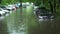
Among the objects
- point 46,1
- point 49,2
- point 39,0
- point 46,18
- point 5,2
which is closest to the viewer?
point 46,18

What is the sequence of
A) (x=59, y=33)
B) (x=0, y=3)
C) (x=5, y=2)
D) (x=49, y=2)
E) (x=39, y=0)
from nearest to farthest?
(x=59, y=33), (x=49, y=2), (x=39, y=0), (x=0, y=3), (x=5, y=2)

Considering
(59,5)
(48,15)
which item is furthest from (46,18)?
(59,5)

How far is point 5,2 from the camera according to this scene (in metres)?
57.7

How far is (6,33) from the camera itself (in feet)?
55.9

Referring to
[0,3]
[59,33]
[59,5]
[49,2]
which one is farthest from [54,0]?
[59,33]

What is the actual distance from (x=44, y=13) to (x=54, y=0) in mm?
7518

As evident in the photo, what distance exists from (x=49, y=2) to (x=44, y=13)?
696cm

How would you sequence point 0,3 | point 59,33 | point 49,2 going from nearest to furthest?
point 59,33
point 49,2
point 0,3

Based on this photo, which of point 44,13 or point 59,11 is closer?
point 44,13

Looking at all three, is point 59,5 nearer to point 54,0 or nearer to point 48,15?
point 54,0

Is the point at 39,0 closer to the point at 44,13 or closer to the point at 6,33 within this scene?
the point at 44,13

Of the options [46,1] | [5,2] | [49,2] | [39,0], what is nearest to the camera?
[49,2]

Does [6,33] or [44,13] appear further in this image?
[44,13]

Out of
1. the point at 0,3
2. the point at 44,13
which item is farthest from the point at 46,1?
the point at 0,3
